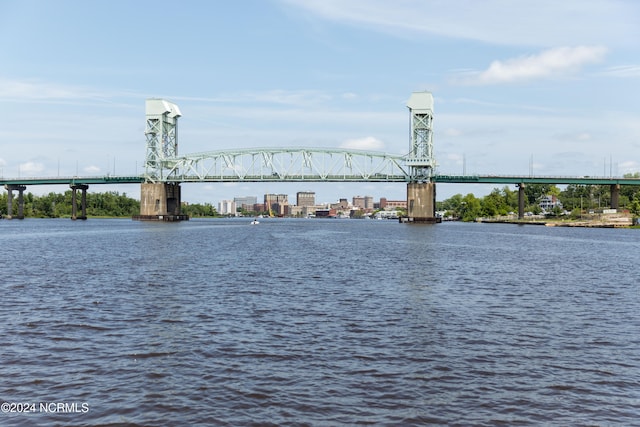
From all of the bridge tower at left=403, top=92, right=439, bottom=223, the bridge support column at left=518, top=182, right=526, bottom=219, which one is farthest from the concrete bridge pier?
the bridge tower at left=403, top=92, right=439, bottom=223

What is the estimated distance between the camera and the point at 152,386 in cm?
1464

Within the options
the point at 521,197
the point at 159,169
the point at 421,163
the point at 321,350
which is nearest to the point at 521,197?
the point at 521,197

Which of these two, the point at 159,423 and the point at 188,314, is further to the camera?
the point at 188,314

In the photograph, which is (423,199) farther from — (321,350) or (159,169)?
(321,350)

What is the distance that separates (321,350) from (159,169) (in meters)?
181

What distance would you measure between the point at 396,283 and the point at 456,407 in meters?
21.3

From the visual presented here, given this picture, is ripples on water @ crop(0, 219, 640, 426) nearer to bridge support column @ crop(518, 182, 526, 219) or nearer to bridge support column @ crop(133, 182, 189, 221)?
bridge support column @ crop(133, 182, 189, 221)

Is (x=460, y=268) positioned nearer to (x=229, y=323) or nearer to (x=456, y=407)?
(x=229, y=323)

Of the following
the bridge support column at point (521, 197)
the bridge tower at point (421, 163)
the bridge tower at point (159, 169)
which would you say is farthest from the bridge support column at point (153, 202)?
the bridge support column at point (521, 197)

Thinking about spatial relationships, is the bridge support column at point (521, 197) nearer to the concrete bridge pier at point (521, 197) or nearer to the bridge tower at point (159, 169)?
the concrete bridge pier at point (521, 197)

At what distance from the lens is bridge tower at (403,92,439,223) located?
554ft

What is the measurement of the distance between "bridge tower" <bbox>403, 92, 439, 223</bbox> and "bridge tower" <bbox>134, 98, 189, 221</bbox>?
7722cm

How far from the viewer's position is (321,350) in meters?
18.1

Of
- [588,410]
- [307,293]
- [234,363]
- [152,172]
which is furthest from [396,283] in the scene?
[152,172]
